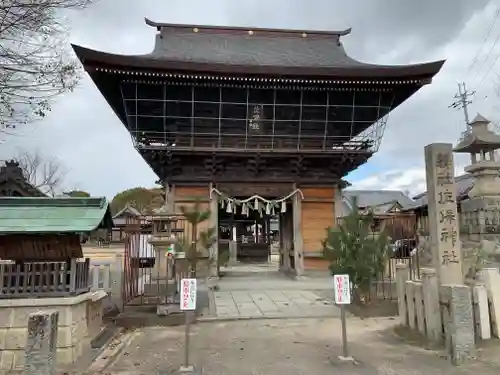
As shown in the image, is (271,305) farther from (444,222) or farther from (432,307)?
(444,222)

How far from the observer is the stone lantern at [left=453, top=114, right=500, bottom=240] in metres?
11.5

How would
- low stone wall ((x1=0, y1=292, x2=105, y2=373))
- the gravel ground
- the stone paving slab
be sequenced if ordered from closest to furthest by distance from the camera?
the gravel ground < low stone wall ((x1=0, y1=292, x2=105, y2=373)) < the stone paving slab

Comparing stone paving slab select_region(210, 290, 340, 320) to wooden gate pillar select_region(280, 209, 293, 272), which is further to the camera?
wooden gate pillar select_region(280, 209, 293, 272)

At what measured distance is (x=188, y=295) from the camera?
567 centimetres

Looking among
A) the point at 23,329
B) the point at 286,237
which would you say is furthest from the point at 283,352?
the point at 286,237

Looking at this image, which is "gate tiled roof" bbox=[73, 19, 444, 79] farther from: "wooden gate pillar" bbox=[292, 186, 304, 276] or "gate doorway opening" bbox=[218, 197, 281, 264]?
"gate doorway opening" bbox=[218, 197, 281, 264]

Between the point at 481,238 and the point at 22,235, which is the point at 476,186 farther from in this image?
the point at 22,235

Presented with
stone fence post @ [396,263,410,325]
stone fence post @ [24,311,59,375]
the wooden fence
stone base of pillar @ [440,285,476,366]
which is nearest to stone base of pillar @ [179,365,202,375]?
stone fence post @ [24,311,59,375]

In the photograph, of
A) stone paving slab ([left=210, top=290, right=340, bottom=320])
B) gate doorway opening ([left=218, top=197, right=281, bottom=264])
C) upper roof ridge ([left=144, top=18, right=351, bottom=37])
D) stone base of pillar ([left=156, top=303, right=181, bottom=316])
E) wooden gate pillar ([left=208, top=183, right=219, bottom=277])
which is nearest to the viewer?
stone base of pillar ([left=156, top=303, right=181, bottom=316])

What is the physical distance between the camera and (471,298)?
611 centimetres

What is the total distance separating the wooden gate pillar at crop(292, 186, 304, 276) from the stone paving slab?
3546 millimetres

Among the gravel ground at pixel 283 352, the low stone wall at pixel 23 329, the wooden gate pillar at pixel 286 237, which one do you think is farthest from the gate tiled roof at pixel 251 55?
the low stone wall at pixel 23 329

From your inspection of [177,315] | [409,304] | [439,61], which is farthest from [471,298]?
[439,61]

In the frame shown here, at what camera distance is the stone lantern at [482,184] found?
1147 cm
